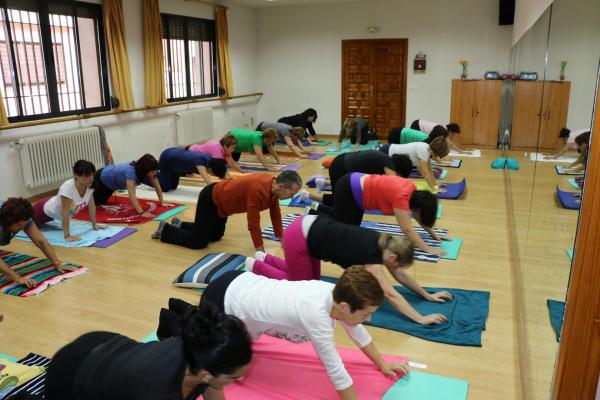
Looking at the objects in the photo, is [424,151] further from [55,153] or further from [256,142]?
[55,153]

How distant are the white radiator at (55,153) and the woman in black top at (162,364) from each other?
15.8 feet

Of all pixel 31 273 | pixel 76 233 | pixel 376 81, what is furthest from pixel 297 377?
pixel 376 81

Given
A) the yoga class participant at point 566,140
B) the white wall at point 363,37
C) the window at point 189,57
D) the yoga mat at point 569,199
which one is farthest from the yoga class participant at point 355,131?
the yoga mat at point 569,199

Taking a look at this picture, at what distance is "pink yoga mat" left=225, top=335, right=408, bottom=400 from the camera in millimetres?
2307

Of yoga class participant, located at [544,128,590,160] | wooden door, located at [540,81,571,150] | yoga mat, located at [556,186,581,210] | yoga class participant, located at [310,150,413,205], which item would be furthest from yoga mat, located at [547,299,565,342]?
yoga class participant, located at [310,150,413,205]

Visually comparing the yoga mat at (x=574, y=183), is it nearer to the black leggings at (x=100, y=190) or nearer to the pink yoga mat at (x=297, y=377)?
the pink yoga mat at (x=297, y=377)

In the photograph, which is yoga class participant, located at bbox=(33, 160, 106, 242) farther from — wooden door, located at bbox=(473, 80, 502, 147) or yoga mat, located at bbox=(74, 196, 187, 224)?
wooden door, located at bbox=(473, 80, 502, 147)

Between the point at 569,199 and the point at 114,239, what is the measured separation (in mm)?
3801

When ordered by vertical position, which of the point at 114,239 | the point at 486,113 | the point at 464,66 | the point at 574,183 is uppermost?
the point at 464,66

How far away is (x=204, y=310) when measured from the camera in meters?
1.43

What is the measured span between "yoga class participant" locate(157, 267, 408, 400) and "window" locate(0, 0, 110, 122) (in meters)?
4.66

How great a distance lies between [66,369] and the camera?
1.53 meters

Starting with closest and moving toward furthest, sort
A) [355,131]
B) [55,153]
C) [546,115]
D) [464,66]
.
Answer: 1. [546,115]
2. [55,153]
3. [355,131]
4. [464,66]

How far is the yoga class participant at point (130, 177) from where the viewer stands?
495 centimetres
